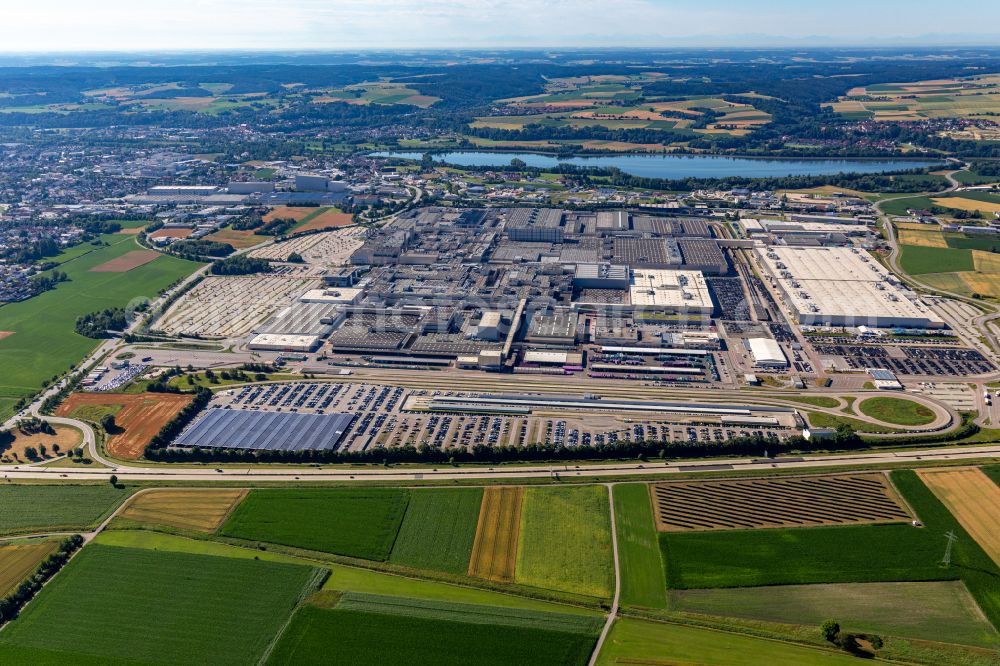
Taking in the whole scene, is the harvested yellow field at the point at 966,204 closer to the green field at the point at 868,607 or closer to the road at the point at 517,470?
the road at the point at 517,470

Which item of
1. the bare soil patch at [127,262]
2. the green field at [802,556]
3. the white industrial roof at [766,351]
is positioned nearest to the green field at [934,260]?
the white industrial roof at [766,351]

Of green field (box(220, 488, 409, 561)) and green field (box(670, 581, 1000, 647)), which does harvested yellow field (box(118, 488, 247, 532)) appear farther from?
green field (box(670, 581, 1000, 647))

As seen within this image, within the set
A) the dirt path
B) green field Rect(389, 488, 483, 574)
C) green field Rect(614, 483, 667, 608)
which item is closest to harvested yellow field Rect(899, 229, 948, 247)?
green field Rect(614, 483, 667, 608)

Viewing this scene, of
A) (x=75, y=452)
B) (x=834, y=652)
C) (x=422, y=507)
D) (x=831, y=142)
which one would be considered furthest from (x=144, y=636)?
(x=831, y=142)

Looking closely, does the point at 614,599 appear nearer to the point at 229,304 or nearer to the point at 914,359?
the point at 914,359

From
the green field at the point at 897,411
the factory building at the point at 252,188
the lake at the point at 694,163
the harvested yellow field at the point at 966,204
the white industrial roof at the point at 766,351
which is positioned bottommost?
the green field at the point at 897,411

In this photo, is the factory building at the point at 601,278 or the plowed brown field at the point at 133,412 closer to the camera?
the plowed brown field at the point at 133,412

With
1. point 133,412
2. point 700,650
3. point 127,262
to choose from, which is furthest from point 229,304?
point 700,650
